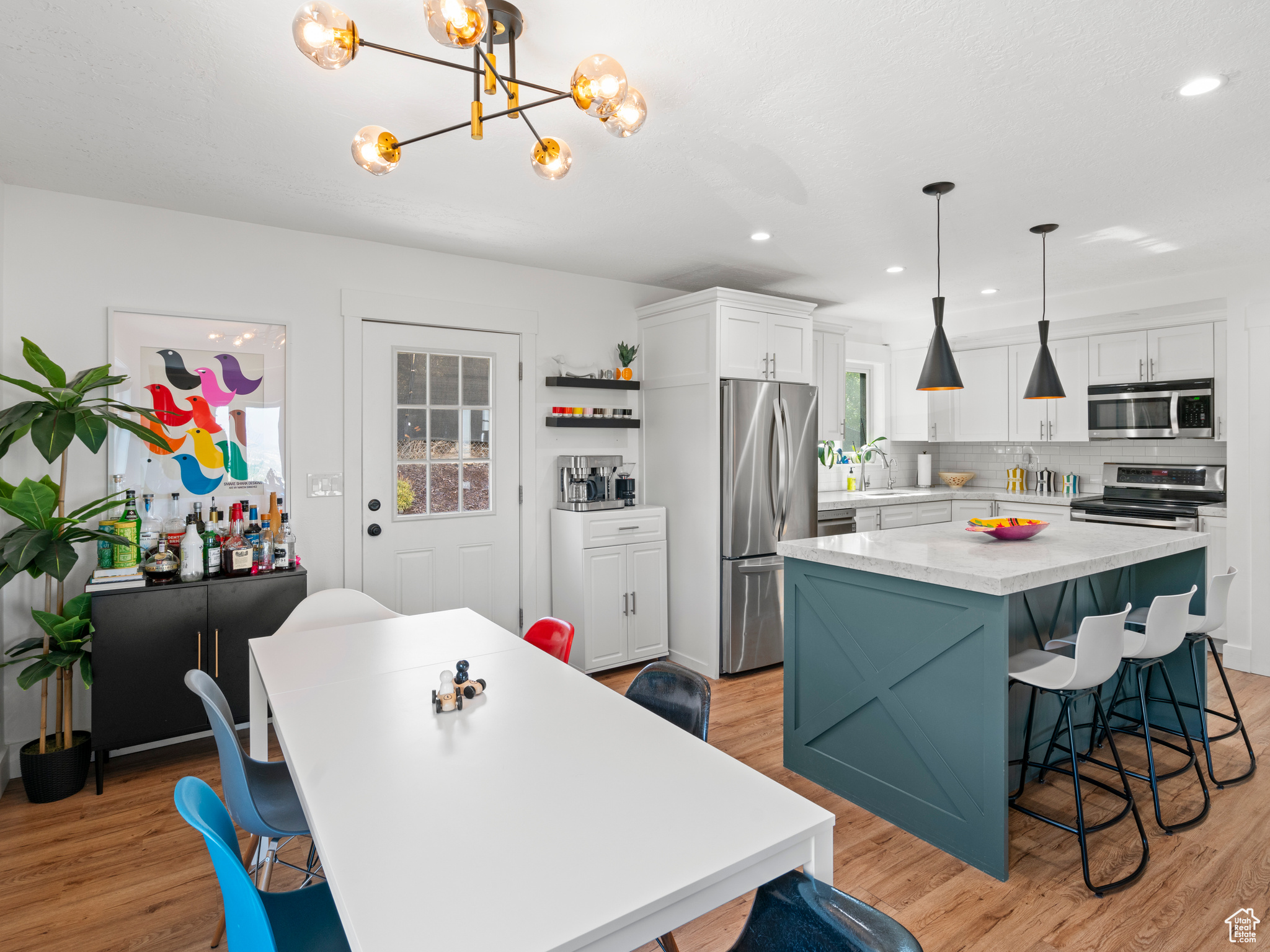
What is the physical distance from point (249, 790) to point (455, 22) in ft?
5.84

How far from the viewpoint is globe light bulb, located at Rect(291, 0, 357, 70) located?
56.4 inches

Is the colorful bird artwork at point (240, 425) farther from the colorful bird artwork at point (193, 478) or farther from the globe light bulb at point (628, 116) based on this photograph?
the globe light bulb at point (628, 116)

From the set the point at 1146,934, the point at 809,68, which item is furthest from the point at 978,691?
the point at 809,68

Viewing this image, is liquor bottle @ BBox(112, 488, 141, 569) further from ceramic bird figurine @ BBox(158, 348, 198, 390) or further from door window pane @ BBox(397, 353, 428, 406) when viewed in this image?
door window pane @ BBox(397, 353, 428, 406)

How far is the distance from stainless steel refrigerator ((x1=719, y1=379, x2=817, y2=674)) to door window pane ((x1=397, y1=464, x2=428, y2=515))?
1755 millimetres

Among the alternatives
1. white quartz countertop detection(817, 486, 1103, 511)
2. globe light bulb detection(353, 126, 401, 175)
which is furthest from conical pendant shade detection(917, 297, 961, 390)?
globe light bulb detection(353, 126, 401, 175)

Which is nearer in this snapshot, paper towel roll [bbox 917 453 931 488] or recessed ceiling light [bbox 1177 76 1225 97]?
recessed ceiling light [bbox 1177 76 1225 97]

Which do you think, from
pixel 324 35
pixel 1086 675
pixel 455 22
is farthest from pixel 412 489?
pixel 1086 675

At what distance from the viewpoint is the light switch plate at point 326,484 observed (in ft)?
11.8

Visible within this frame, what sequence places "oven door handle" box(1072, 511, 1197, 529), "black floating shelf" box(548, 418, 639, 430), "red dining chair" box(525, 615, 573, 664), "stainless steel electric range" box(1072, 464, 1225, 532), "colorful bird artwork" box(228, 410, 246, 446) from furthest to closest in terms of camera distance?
1. "stainless steel electric range" box(1072, 464, 1225, 532)
2. "oven door handle" box(1072, 511, 1197, 529)
3. "black floating shelf" box(548, 418, 639, 430)
4. "colorful bird artwork" box(228, 410, 246, 446)
5. "red dining chair" box(525, 615, 573, 664)

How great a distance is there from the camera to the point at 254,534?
3.38m

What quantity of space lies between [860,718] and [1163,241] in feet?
10.6

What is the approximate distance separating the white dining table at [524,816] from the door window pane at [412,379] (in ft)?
7.36

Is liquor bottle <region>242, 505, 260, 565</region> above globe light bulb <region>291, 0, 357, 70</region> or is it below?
below
